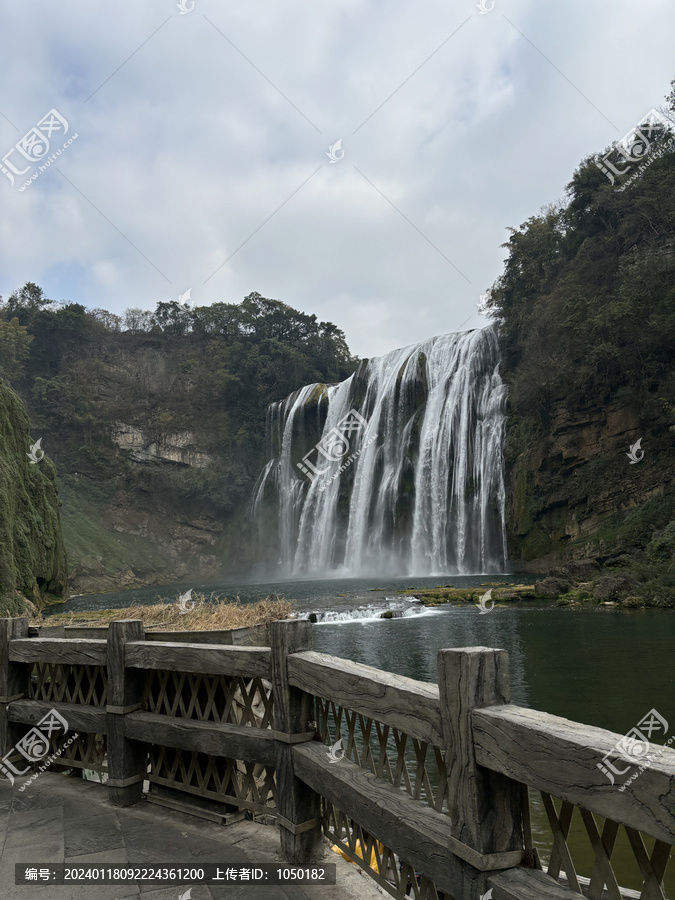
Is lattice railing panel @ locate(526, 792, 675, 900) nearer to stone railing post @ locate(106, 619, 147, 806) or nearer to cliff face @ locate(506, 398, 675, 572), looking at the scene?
stone railing post @ locate(106, 619, 147, 806)

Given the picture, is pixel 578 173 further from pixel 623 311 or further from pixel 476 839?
pixel 476 839

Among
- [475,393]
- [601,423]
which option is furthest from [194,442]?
[601,423]

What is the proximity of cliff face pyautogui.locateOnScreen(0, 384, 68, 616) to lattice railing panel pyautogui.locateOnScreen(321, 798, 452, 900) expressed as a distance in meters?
17.2

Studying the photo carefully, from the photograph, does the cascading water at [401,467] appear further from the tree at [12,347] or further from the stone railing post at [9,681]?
the stone railing post at [9,681]

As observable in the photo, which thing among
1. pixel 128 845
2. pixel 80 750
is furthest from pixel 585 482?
pixel 128 845

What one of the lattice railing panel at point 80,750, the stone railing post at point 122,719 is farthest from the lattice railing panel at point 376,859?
the lattice railing panel at point 80,750

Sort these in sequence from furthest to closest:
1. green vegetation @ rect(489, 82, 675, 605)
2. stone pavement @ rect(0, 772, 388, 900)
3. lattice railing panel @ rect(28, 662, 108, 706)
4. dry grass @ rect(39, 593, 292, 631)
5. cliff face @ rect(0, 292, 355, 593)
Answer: cliff face @ rect(0, 292, 355, 593)
green vegetation @ rect(489, 82, 675, 605)
dry grass @ rect(39, 593, 292, 631)
lattice railing panel @ rect(28, 662, 108, 706)
stone pavement @ rect(0, 772, 388, 900)

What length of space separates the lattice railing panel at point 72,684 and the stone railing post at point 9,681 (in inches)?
4.6

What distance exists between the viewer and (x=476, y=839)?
6.98ft

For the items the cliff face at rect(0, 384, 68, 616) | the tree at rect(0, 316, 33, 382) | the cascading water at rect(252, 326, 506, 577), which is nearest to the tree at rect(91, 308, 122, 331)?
the tree at rect(0, 316, 33, 382)

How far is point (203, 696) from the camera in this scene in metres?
4.86

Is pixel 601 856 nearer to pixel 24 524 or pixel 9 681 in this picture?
pixel 9 681

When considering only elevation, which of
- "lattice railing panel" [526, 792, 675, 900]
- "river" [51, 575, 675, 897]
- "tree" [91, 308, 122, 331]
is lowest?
"river" [51, 575, 675, 897]

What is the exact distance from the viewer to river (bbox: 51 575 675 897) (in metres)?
8.58
